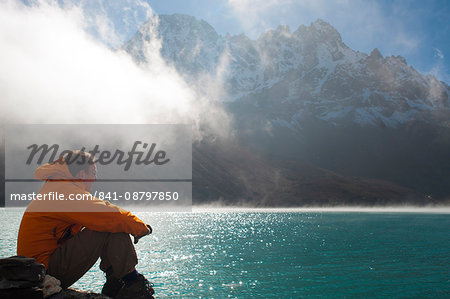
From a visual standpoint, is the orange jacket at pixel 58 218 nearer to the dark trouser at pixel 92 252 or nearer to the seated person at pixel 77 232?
the seated person at pixel 77 232

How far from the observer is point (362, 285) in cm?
Result: 1339

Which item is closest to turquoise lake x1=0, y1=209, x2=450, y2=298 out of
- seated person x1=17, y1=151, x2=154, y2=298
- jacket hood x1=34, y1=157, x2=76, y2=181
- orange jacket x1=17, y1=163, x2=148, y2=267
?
seated person x1=17, y1=151, x2=154, y2=298

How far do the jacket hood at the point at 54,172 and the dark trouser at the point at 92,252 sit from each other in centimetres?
108

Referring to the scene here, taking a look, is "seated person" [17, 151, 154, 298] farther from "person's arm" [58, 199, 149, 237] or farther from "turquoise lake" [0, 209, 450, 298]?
"turquoise lake" [0, 209, 450, 298]

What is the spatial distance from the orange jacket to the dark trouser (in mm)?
188

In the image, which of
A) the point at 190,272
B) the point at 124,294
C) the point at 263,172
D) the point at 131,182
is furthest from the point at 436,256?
the point at 263,172

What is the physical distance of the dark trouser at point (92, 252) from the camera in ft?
18.8

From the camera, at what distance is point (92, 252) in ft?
19.3

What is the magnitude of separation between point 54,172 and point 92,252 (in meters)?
1.64

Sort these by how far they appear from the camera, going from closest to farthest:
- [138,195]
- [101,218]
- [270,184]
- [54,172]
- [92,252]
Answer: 1. [101,218]
2. [54,172]
3. [92,252]
4. [138,195]
5. [270,184]

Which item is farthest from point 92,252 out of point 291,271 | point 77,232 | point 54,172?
point 291,271

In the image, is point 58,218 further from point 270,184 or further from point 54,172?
point 270,184

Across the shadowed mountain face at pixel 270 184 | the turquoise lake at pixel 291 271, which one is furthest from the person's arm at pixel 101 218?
the shadowed mountain face at pixel 270 184

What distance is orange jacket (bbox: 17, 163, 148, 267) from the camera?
552cm
